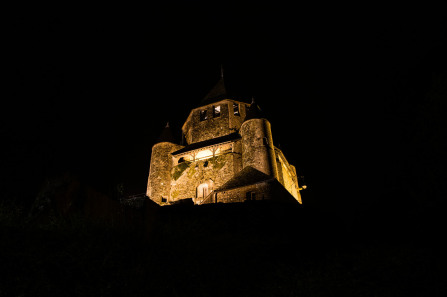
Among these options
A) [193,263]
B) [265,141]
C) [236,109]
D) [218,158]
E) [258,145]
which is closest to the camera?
[193,263]

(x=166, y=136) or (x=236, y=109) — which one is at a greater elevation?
(x=236, y=109)

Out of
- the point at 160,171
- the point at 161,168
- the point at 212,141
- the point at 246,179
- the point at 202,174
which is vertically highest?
the point at 212,141

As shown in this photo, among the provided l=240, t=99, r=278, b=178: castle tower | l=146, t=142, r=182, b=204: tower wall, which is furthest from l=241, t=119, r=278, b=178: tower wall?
l=146, t=142, r=182, b=204: tower wall

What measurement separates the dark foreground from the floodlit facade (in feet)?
27.5

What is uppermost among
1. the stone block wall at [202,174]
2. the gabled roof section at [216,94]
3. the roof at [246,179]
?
the gabled roof section at [216,94]

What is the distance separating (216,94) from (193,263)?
26708mm

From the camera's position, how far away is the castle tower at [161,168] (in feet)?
78.7

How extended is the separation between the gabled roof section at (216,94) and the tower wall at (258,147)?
7.79 metres

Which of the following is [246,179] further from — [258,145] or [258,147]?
[258,145]

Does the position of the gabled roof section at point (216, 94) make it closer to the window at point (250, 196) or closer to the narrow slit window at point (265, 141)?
the narrow slit window at point (265, 141)

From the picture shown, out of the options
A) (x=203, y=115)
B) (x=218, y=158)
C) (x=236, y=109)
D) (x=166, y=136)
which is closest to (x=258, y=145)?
(x=218, y=158)

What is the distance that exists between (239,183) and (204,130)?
1230cm

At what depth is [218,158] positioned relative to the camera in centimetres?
2400

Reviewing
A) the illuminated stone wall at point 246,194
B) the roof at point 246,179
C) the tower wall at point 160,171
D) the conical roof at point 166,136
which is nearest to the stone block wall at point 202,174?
the tower wall at point 160,171
